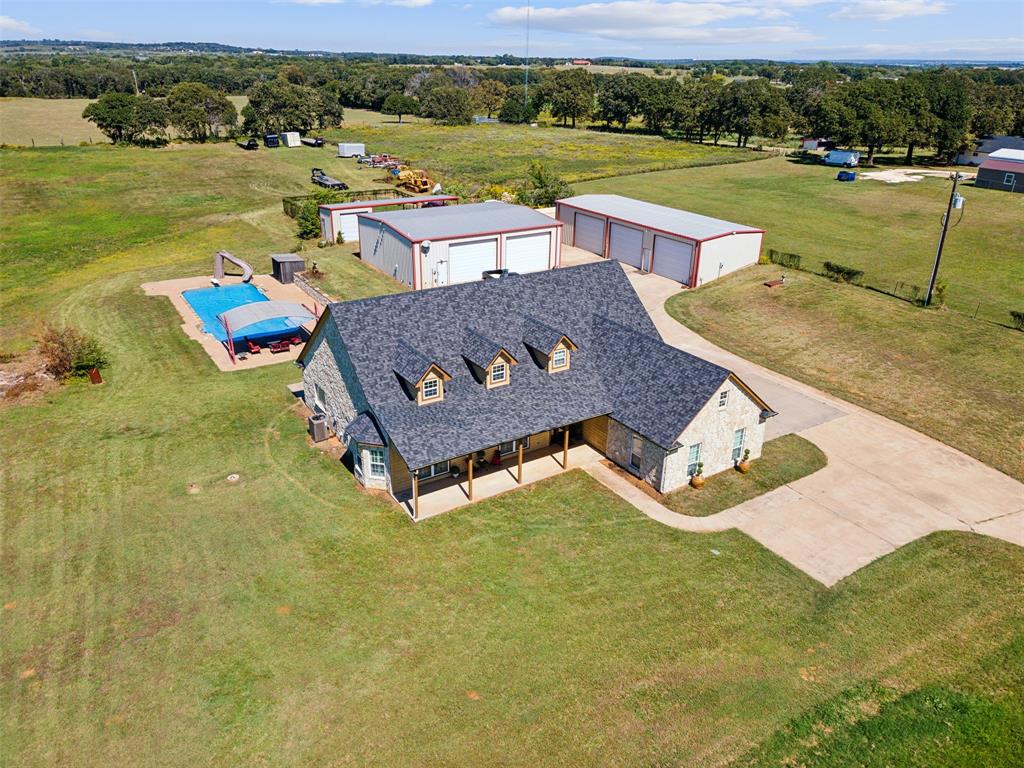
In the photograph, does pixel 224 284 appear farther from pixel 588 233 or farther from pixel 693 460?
pixel 693 460

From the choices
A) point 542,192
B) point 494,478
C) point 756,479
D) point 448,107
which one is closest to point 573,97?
point 448,107

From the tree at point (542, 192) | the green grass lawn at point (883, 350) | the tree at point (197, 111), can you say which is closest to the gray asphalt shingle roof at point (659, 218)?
the green grass lawn at point (883, 350)

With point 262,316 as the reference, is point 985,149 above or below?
above

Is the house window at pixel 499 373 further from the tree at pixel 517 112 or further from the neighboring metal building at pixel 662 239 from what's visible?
the tree at pixel 517 112

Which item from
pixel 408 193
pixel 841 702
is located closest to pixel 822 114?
pixel 408 193

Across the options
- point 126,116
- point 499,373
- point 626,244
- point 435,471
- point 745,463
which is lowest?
point 435,471

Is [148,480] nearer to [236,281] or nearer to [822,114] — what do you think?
[236,281]

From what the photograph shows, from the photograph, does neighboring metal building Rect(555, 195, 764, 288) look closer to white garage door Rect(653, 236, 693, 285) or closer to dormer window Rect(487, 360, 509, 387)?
white garage door Rect(653, 236, 693, 285)
